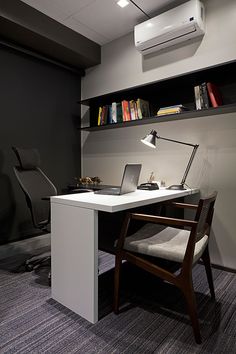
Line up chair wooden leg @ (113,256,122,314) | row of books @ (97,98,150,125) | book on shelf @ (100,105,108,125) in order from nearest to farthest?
chair wooden leg @ (113,256,122,314) < row of books @ (97,98,150,125) < book on shelf @ (100,105,108,125)

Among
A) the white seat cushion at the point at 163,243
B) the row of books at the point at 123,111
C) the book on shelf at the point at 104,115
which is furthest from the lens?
the book on shelf at the point at 104,115

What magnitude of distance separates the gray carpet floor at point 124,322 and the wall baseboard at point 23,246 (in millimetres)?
665

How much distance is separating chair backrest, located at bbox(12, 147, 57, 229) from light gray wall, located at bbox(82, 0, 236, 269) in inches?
43.2

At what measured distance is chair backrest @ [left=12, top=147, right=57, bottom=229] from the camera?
7.09 ft

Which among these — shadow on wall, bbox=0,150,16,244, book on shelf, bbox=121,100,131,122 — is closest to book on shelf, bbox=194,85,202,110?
book on shelf, bbox=121,100,131,122

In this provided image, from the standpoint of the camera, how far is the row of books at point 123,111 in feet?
9.19

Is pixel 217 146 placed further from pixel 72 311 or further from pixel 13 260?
pixel 13 260

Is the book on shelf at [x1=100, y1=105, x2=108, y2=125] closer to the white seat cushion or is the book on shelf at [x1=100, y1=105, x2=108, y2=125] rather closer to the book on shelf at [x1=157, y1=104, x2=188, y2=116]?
the book on shelf at [x1=157, y1=104, x2=188, y2=116]

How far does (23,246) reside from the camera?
9.36ft

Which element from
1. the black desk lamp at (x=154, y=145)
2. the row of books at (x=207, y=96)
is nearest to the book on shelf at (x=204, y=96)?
the row of books at (x=207, y=96)

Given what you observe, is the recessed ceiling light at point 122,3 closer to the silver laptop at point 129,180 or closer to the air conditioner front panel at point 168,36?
the air conditioner front panel at point 168,36

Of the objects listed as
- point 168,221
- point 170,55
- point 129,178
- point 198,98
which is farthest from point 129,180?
point 170,55

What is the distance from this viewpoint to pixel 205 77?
95.8 inches

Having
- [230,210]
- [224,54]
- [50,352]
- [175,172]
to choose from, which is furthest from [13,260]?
[224,54]
